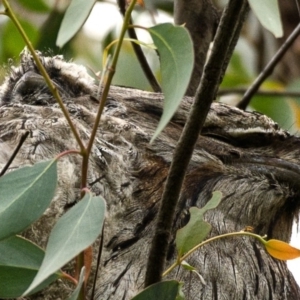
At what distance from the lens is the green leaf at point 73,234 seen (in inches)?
37.2

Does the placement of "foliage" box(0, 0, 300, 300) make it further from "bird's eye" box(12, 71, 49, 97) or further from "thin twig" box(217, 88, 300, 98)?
"thin twig" box(217, 88, 300, 98)

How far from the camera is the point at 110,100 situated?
211cm

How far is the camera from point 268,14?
975 mm

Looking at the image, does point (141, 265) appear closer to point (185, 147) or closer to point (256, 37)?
point (185, 147)

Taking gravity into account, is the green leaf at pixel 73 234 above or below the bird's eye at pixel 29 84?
below

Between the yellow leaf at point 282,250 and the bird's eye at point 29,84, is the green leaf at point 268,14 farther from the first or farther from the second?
the bird's eye at point 29,84

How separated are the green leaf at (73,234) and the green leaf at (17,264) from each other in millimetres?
123

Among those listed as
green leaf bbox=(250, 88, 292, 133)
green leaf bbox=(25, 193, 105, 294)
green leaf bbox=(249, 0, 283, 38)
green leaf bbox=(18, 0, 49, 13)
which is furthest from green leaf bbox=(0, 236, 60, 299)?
green leaf bbox=(18, 0, 49, 13)

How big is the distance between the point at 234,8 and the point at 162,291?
1.55 ft

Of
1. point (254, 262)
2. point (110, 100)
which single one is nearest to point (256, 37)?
point (110, 100)

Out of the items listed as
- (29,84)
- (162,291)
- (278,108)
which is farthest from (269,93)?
(162,291)

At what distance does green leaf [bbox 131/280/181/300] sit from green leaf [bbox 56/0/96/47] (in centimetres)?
42

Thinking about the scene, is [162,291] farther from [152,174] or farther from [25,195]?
[152,174]

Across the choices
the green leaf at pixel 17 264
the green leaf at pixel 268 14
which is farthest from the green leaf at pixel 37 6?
the green leaf at pixel 268 14
